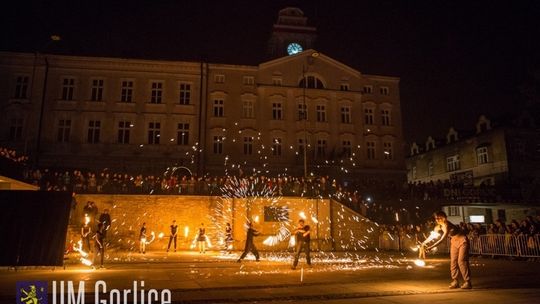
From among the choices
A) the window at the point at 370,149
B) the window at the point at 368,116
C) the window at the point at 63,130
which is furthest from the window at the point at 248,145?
the window at the point at 63,130

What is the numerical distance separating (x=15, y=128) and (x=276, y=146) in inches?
859

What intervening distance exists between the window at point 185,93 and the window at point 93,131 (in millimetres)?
7299

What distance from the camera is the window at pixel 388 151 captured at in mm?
A: 38281

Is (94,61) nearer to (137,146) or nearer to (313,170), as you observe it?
(137,146)

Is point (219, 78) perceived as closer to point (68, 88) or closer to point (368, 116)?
point (68, 88)

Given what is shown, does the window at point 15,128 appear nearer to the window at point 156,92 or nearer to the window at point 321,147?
the window at point 156,92

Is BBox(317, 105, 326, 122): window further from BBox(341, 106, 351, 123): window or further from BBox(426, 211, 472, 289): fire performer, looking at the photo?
BBox(426, 211, 472, 289): fire performer

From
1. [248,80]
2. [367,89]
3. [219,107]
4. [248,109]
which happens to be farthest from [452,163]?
[219,107]

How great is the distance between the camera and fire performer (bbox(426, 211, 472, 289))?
956cm

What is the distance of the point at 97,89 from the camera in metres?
34.9

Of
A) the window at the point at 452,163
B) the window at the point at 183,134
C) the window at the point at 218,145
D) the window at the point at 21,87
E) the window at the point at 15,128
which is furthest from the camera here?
the window at the point at 452,163

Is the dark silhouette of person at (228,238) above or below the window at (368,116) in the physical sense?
below

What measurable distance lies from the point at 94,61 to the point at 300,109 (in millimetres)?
18788

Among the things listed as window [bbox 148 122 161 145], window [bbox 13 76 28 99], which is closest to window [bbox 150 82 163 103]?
window [bbox 148 122 161 145]
